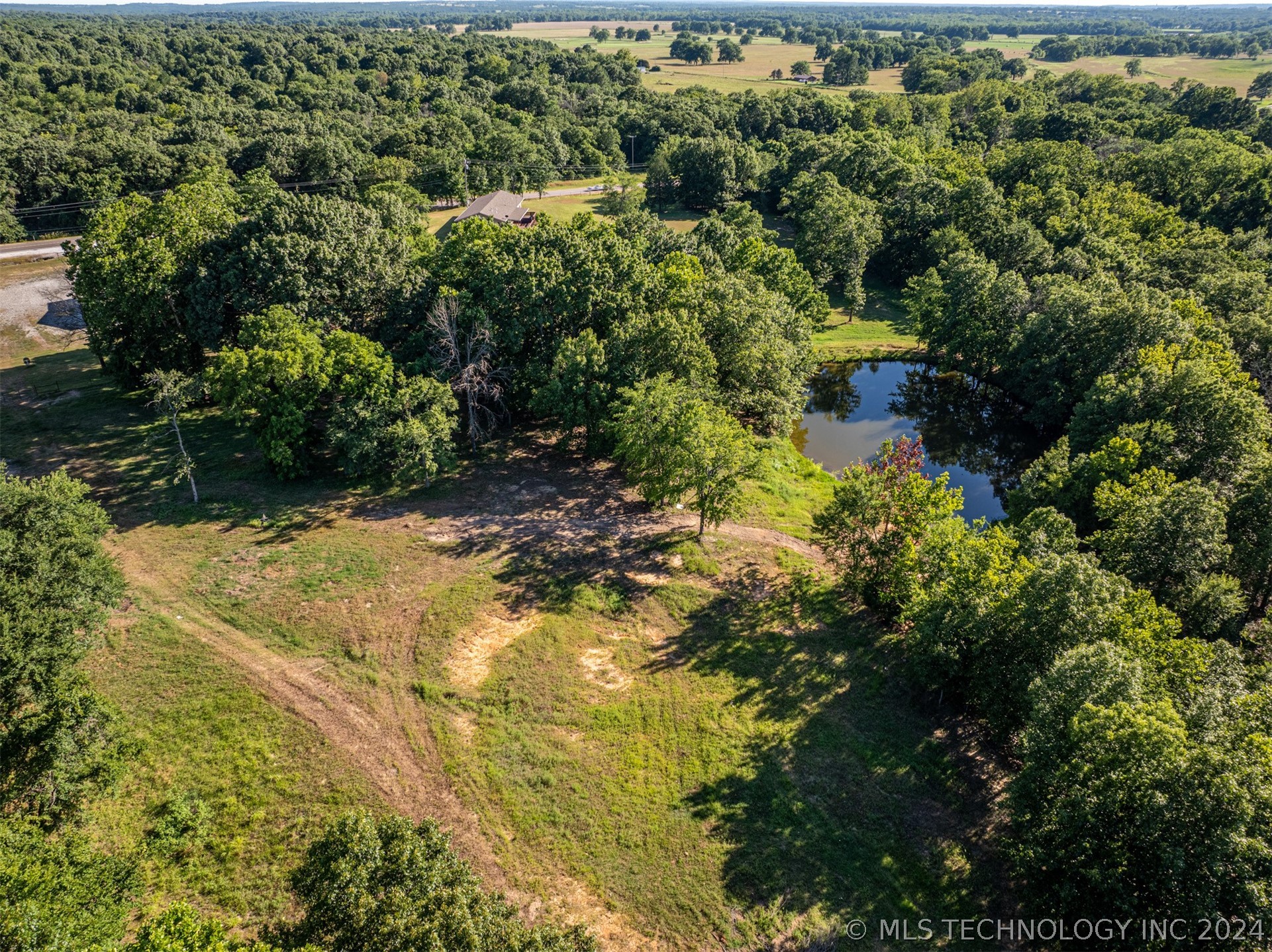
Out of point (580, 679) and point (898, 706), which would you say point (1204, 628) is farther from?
point (580, 679)

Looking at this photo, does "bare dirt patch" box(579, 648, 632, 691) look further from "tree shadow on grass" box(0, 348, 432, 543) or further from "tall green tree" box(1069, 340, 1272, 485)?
"tall green tree" box(1069, 340, 1272, 485)

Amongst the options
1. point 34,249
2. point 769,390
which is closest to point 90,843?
point 769,390

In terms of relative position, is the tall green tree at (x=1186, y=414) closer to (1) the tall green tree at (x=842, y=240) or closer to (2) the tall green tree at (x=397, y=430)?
(1) the tall green tree at (x=842, y=240)

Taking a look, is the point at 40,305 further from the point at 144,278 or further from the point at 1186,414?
the point at 1186,414

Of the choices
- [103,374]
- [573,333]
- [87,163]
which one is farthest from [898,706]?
[87,163]

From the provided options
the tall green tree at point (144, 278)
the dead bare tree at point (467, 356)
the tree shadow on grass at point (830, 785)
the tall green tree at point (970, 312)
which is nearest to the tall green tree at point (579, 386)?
the dead bare tree at point (467, 356)

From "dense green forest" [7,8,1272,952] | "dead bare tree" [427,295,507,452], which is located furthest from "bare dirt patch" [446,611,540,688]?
"dead bare tree" [427,295,507,452]
